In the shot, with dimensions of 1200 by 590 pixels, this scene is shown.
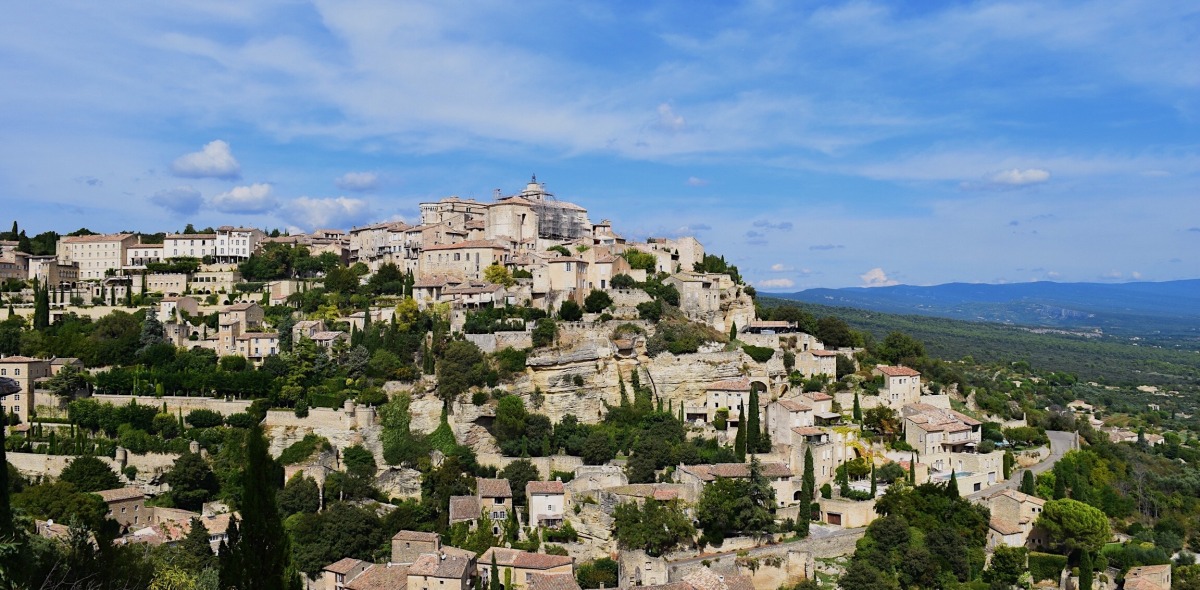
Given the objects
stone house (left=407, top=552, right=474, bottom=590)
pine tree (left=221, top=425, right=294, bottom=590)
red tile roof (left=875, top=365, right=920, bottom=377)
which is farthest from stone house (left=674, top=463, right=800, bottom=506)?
pine tree (left=221, top=425, right=294, bottom=590)

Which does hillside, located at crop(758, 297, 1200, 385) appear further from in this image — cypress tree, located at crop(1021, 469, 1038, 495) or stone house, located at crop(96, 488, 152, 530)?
stone house, located at crop(96, 488, 152, 530)

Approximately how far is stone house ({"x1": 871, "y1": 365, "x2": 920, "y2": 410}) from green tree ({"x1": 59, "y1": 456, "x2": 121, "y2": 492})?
3348 centimetres

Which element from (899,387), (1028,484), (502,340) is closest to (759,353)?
(899,387)

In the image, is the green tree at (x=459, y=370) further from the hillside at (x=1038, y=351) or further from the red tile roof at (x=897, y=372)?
the hillside at (x=1038, y=351)

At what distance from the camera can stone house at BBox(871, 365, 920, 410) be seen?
1728 inches

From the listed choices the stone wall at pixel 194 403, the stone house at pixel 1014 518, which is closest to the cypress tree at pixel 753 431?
the stone house at pixel 1014 518

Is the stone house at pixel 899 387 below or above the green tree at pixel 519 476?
above

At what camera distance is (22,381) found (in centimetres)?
4284

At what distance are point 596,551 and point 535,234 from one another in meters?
27.3

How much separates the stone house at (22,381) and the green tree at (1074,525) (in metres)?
43.2

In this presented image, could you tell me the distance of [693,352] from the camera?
1730 inches

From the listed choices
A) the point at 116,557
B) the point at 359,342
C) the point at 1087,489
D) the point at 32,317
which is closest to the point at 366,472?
the point at 359,342

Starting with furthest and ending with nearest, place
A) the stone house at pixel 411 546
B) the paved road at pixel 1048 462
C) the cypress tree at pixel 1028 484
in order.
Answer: the paved road at pixel 1048 462 < the cypress tree at pixel 1028 484 < the stone house at pixel 411 546

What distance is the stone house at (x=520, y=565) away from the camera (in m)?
30.8
